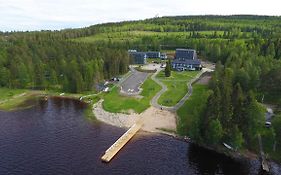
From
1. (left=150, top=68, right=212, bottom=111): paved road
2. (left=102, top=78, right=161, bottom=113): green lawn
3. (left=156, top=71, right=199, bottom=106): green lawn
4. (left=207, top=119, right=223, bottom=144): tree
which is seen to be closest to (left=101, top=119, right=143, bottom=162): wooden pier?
(left=102, top=78, right=161, bottom=113): green lawn

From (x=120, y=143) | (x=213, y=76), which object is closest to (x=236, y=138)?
(x=120, y=143)

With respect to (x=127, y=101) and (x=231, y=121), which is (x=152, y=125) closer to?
(x=127, y=101)

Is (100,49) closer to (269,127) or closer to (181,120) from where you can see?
(181,120)

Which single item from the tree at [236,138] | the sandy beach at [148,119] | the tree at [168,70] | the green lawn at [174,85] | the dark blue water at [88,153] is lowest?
the dark blue water at [88,153]

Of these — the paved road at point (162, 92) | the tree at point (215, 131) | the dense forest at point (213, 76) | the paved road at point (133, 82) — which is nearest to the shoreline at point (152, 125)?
the dense forest at point (213, 76)

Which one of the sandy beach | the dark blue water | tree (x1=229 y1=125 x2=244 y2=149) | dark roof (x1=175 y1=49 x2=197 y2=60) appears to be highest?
dark roof (x1=175 y1=49 x2=197 y2=60)

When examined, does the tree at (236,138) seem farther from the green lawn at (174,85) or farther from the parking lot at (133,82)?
the parking lot at (133,82)

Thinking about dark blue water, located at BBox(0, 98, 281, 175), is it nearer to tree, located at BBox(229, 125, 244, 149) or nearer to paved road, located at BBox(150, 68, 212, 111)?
tree, located at BBox(229, 125, 244, 149)
